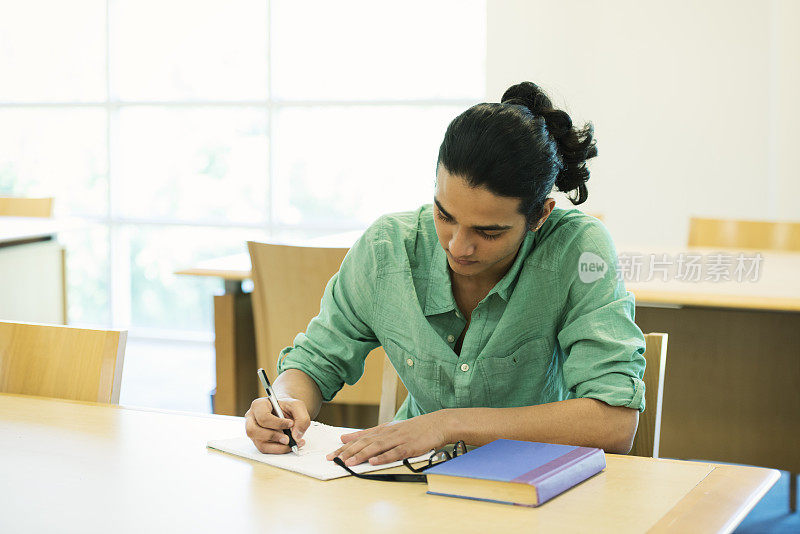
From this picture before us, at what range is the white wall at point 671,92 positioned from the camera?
4074mm

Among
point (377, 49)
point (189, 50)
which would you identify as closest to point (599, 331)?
point (377, 49)

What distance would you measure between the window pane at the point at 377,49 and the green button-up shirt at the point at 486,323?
3292 mm

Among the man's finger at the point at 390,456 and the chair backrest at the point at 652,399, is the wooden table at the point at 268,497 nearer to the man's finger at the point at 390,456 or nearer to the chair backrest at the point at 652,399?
the man's finger at the point at 390,456

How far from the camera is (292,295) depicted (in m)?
2.36

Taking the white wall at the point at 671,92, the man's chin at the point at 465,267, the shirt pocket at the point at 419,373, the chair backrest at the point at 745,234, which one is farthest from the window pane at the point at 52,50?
the man's chin at the point at 465,267

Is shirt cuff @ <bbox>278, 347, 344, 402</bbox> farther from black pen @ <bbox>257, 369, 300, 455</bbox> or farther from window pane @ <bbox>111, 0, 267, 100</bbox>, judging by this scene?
window pane @ <bbox>111, 0, 267, 100</bbox>

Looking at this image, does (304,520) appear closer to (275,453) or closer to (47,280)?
(275,453)

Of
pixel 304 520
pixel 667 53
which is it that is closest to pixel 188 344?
pixel 667 53

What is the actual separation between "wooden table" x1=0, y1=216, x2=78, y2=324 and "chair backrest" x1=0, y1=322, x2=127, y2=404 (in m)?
2.08

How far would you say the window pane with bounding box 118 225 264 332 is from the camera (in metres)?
5.29

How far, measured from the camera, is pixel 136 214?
17.4ft

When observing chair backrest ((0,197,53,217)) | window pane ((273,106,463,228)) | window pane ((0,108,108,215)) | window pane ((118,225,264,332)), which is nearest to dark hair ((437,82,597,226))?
chair backrest ((0,197,53,217))

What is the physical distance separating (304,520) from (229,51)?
14.5 feet

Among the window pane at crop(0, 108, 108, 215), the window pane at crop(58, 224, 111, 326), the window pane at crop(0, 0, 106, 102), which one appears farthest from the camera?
the window pane at crop(58, 224, 111, 326)
